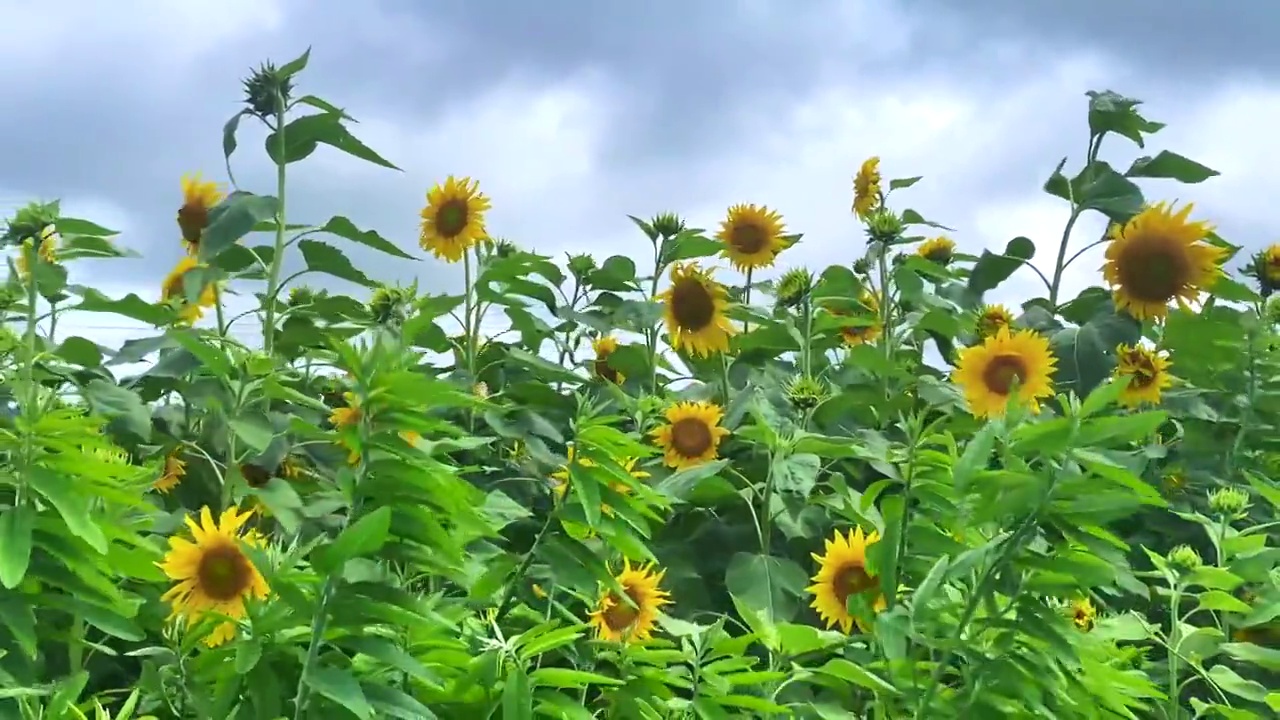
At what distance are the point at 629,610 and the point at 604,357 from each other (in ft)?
4.26

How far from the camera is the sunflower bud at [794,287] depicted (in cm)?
238

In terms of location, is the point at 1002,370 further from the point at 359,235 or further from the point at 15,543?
the point at 15,543

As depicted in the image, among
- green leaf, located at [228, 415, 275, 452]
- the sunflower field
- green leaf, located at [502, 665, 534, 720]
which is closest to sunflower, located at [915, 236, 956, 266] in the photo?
the sunflower field

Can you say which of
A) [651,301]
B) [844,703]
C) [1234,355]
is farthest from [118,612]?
[1234,355]

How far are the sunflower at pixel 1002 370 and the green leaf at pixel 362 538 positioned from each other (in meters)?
1.45

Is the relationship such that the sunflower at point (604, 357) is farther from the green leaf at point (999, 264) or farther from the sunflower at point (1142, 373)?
the sunflower at point (1142, 373)

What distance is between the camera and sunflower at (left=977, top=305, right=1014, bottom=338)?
2.56m

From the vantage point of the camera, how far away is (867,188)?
10.0 feet

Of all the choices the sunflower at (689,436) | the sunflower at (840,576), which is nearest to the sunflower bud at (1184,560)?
the sunflower at (840,576)

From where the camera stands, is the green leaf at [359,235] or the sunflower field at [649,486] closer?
the sunflower field at [649,486]

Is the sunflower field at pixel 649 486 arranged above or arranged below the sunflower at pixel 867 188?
below

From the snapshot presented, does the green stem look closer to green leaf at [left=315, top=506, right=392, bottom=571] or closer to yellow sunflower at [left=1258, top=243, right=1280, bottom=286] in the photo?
green leaf at [left=315, top=506, right=392, bottom=571]

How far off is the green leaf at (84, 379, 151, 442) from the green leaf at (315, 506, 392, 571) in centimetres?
99

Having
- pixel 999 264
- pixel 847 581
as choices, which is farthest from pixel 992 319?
pixel 847 581
